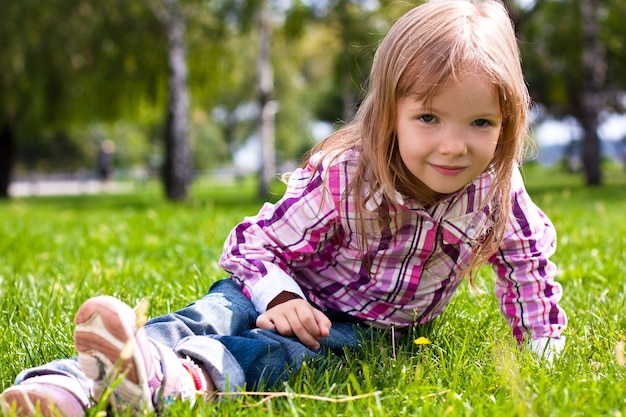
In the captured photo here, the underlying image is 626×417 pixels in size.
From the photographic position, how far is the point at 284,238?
7.10ft

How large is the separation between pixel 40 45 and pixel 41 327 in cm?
1258

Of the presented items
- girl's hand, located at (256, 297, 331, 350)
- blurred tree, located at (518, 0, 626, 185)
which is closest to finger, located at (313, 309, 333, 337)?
girl's hand, located at (256, 297, 331, 350)

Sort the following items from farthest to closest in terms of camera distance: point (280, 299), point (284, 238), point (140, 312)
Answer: point (284, 238), point (280, 299), point (140, 312)

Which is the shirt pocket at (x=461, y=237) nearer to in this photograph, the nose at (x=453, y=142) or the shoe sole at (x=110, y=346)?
the nose at (x=453, y=142)

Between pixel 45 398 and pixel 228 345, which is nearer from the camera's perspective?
pixel 45 398

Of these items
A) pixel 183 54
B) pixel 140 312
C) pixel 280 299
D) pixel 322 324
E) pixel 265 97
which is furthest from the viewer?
pixel 265 97

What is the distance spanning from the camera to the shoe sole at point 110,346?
1410 mm

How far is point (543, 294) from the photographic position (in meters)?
2.25

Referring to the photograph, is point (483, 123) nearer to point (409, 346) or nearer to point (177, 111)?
point (409, 346)

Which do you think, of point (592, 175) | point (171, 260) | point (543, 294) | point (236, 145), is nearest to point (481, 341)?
point (543, 294)

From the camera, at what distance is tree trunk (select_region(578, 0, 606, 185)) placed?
45.9 ft

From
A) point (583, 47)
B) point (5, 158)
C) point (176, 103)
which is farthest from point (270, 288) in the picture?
point (5, 158)

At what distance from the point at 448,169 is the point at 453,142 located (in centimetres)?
10

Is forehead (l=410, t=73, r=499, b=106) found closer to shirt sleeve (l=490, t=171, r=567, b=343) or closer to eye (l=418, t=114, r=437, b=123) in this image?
eye (l=418, t=114, r=437, b=123)
